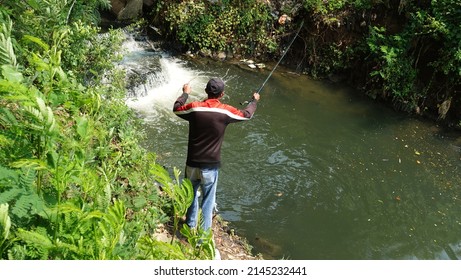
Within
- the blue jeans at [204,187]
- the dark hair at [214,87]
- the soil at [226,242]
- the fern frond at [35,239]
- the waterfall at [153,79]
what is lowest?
the waterfall at [153,79]

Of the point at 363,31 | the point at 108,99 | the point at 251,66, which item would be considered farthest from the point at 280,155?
the point at 363,31

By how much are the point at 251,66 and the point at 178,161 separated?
5.41 meters

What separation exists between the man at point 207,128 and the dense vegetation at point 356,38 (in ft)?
23.4

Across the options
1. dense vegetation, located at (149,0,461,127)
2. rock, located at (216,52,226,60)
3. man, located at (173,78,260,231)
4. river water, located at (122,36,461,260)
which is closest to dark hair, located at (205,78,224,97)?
man, located at (173,78,260,231)

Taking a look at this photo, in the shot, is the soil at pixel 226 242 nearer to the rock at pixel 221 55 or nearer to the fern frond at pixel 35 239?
the fern frond at pixel 35 239

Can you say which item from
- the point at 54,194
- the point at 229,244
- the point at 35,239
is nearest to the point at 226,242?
the point at 229,244

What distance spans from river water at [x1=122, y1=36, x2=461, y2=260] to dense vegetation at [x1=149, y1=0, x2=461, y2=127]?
25.1 inches

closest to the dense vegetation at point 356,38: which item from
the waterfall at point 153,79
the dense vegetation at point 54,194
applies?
the waterfall at point 153,79

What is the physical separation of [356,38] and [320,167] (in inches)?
205

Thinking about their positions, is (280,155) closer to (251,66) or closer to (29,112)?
(251,66)

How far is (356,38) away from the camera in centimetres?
1137

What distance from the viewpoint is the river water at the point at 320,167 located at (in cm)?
614

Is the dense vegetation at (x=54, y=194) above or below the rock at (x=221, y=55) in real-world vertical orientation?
above

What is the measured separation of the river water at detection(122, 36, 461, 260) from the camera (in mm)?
6137
